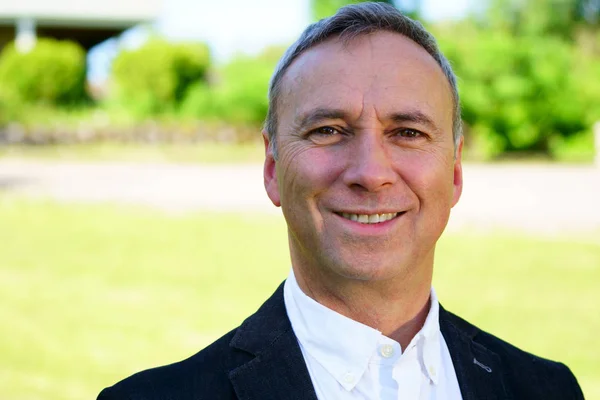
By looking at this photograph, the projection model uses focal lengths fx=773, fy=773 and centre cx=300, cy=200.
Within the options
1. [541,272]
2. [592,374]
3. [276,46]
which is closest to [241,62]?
[276,46]

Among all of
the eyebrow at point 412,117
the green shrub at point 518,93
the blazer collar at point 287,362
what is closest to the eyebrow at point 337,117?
the eyebrow at point 412,117

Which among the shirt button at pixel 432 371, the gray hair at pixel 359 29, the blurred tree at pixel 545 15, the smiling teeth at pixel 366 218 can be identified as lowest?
the shirt button at pixel 432 371

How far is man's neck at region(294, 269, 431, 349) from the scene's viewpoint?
171cm

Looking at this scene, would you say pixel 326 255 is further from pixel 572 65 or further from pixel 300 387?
pixel 572 65

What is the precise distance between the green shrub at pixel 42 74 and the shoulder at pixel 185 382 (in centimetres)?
3015

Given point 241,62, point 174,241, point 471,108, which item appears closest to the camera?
point 174,241

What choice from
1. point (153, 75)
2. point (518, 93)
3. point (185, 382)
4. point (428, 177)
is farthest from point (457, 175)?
point (153, 75)

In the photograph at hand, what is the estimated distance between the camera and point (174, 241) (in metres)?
11.4

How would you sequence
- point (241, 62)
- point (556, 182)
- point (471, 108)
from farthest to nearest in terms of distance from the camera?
1. point (241, 62)
2. point (471, 108)
3. point (556, 182)

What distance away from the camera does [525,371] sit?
1.91m

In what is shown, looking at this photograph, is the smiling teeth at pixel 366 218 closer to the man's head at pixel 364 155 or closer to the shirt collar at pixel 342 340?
the man's head at pixel 364 155

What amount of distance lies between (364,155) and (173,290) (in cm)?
740

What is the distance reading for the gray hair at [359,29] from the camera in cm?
172

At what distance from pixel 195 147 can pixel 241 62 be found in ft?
17.5
